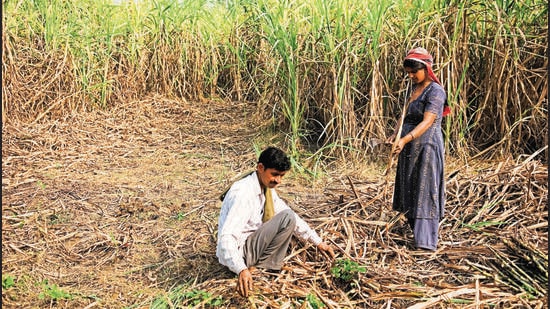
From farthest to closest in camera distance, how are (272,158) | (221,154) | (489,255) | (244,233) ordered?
(221,154)
(489,255)
(244,233)
(272,158)

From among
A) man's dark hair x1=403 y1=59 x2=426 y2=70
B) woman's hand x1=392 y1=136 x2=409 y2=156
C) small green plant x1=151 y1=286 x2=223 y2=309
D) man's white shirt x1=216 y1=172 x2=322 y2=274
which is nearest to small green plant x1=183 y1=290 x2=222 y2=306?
small green plant x1=151 y1=286 x2=223 y2=309

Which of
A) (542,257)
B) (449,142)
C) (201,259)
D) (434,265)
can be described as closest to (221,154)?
(449,142)

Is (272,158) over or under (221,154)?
over

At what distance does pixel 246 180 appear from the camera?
2.65m

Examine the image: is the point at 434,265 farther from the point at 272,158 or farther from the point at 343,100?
the point at 343,100

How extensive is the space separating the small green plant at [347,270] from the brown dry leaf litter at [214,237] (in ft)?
0.11

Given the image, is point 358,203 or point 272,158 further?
point 358,203

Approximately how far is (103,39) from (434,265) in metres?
4.53

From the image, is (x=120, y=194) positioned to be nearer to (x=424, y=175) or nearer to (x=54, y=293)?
(x=54, y=293)

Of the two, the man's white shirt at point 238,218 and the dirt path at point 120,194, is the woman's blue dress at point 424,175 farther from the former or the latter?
the dirt path at point 120,194

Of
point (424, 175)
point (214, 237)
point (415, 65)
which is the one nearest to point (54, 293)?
point (214, 237)

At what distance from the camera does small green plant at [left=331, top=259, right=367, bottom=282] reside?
108 inches

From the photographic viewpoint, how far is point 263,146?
5254 mm

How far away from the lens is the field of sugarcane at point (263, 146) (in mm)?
2854
